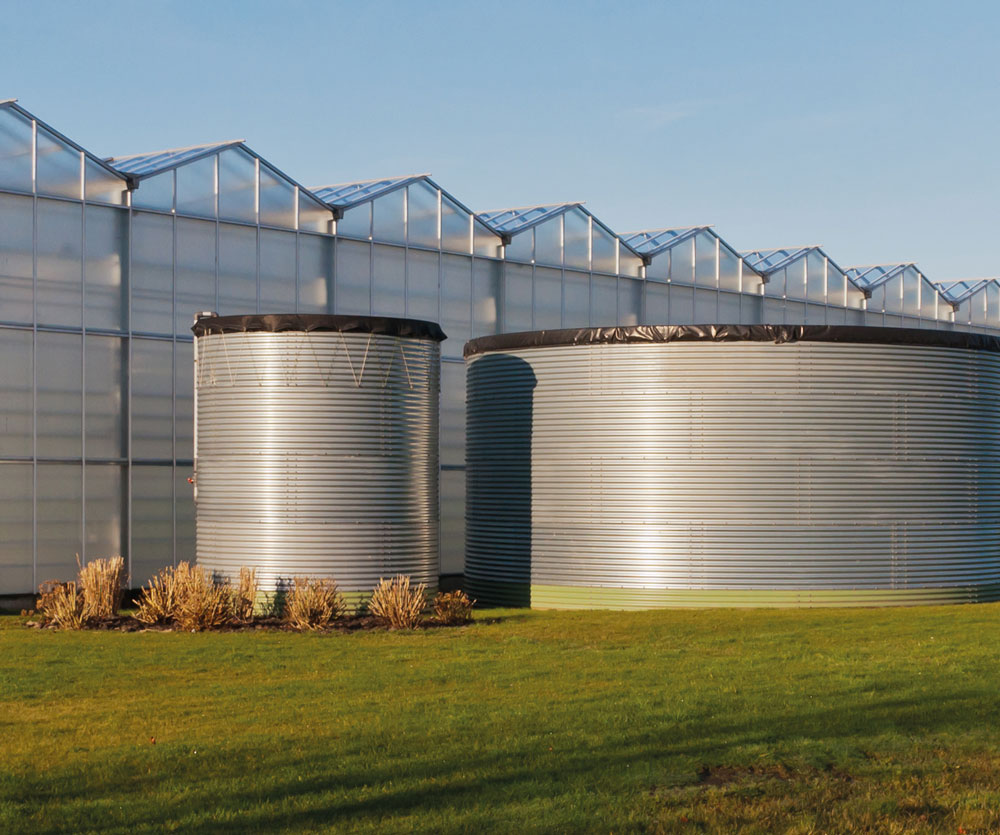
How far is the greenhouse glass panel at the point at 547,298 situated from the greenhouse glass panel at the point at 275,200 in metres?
6.57

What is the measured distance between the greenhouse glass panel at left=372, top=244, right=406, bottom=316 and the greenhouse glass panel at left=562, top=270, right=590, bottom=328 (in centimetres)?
462

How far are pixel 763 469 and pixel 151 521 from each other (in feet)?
37.5

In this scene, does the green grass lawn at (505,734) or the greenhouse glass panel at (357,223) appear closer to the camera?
the green grass lawn at (505,734)

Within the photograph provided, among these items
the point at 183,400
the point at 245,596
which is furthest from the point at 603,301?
the point at 245,596

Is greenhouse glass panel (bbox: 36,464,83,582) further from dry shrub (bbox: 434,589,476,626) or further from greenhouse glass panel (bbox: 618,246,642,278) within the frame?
greenhouse glass panel (bbox: 618,246,642,278)

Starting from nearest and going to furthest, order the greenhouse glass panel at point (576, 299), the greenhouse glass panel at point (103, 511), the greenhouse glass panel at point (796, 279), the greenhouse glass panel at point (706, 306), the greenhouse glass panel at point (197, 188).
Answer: the greenhouse glass panel at point (103, 511), the greenhouse glass panel at point (197, 188), the greenhouse glass panel at point (576, 299), the greenhouse glass panel at point (706, 306), the greenhouse glass panel at point (796, 279)

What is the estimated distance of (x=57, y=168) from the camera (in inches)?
952

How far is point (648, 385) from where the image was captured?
22.0 metres

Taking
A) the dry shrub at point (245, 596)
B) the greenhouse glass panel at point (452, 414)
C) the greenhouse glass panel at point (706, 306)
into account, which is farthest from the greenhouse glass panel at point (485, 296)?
the dry shrub at point (245, 596)

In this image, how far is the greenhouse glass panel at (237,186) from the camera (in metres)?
26.4

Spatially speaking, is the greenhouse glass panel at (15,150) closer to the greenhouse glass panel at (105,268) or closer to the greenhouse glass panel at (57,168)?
the greenhouse glass panel at (57,168)

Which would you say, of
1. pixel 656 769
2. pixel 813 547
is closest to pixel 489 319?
pixel 813 547

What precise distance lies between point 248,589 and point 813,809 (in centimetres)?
1272

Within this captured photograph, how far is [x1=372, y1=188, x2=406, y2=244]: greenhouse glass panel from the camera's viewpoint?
2852cm
